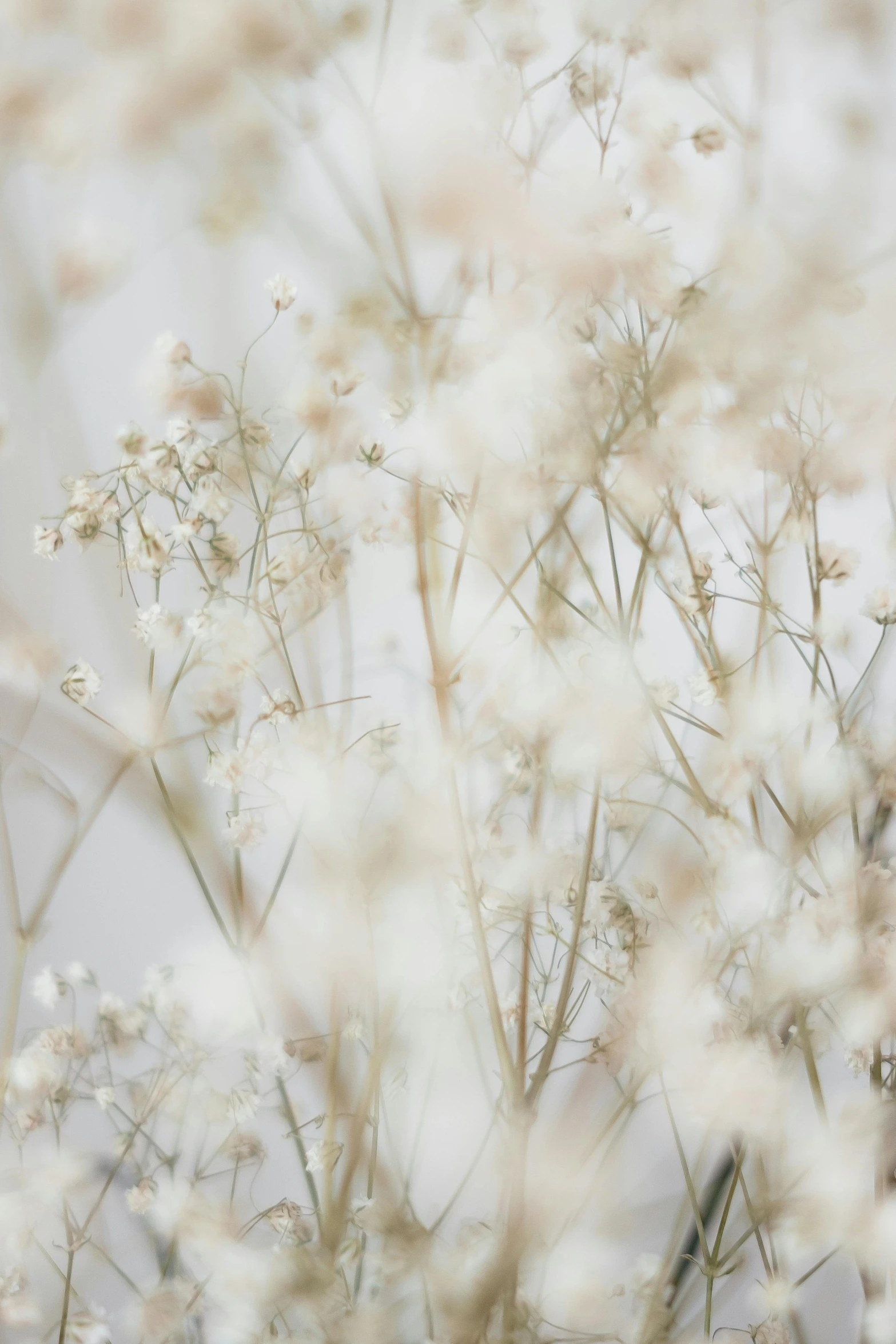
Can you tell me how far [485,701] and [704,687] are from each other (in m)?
A: 0.12

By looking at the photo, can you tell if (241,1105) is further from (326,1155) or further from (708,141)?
(708,141)

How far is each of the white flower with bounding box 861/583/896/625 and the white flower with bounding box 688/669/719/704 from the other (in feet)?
0.28

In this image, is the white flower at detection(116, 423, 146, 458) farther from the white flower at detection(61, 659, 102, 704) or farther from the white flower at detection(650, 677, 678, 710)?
the white flower at detection(650, 677, 678, 710)

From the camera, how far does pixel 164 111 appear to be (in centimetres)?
55

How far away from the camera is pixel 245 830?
20.2 inches

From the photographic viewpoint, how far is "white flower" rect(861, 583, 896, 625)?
52 cm

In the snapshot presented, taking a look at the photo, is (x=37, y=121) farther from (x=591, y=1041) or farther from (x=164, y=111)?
(x=591, y=1041)

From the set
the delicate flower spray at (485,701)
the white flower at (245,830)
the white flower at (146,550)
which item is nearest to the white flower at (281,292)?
the delicate flower spray at (485,701)

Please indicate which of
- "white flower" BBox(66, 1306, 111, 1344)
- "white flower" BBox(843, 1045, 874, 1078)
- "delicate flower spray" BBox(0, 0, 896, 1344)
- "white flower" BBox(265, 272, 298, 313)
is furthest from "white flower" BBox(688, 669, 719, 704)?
"white flower" BBox(66, 1306, 111, 1344)

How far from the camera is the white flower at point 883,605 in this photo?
0.52 m

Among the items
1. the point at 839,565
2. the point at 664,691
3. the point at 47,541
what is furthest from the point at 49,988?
the point at 839,565

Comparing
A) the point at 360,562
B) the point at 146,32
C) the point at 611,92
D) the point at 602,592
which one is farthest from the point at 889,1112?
the point at 146,32

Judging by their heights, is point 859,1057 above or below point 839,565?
below

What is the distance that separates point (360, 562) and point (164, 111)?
28 cm
